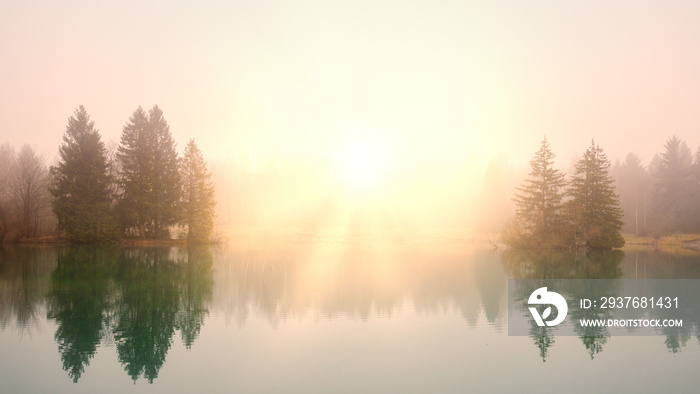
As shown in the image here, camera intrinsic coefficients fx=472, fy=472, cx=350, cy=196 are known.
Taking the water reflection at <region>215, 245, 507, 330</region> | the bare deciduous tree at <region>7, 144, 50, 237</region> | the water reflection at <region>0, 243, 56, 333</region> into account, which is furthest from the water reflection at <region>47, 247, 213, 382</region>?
the bare deciduous tree at <region>7, 144, 50, 237</region>

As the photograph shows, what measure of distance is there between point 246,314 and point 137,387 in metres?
7.39

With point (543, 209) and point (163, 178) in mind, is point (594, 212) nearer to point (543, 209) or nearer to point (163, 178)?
point (543, 209)

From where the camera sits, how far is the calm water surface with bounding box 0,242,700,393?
10.1 m

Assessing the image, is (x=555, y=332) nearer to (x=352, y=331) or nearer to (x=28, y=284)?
(x=352, y=331)

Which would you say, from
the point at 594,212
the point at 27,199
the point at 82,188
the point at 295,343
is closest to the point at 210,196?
the point at 82,188

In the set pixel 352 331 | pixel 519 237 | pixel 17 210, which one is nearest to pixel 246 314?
pixel 352 331

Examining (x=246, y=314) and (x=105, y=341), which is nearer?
(x=105, y=341)

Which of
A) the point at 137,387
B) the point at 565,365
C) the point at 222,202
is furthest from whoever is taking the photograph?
the point at 222,202

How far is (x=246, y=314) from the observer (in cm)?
1692

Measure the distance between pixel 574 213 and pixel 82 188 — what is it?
173ft

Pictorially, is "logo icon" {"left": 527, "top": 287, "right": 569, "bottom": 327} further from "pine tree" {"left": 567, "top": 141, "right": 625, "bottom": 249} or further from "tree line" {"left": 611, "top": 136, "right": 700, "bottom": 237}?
"tree line" {"left": 611, "top": 136, "right": 700, "bottom": 237}

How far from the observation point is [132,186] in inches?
2095

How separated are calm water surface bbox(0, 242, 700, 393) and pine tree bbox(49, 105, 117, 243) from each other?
28.0 meters

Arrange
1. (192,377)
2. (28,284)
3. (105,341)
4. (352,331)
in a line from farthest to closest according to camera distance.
Answer: (28,284) → (352,331) → (105,341) → (192,377)
